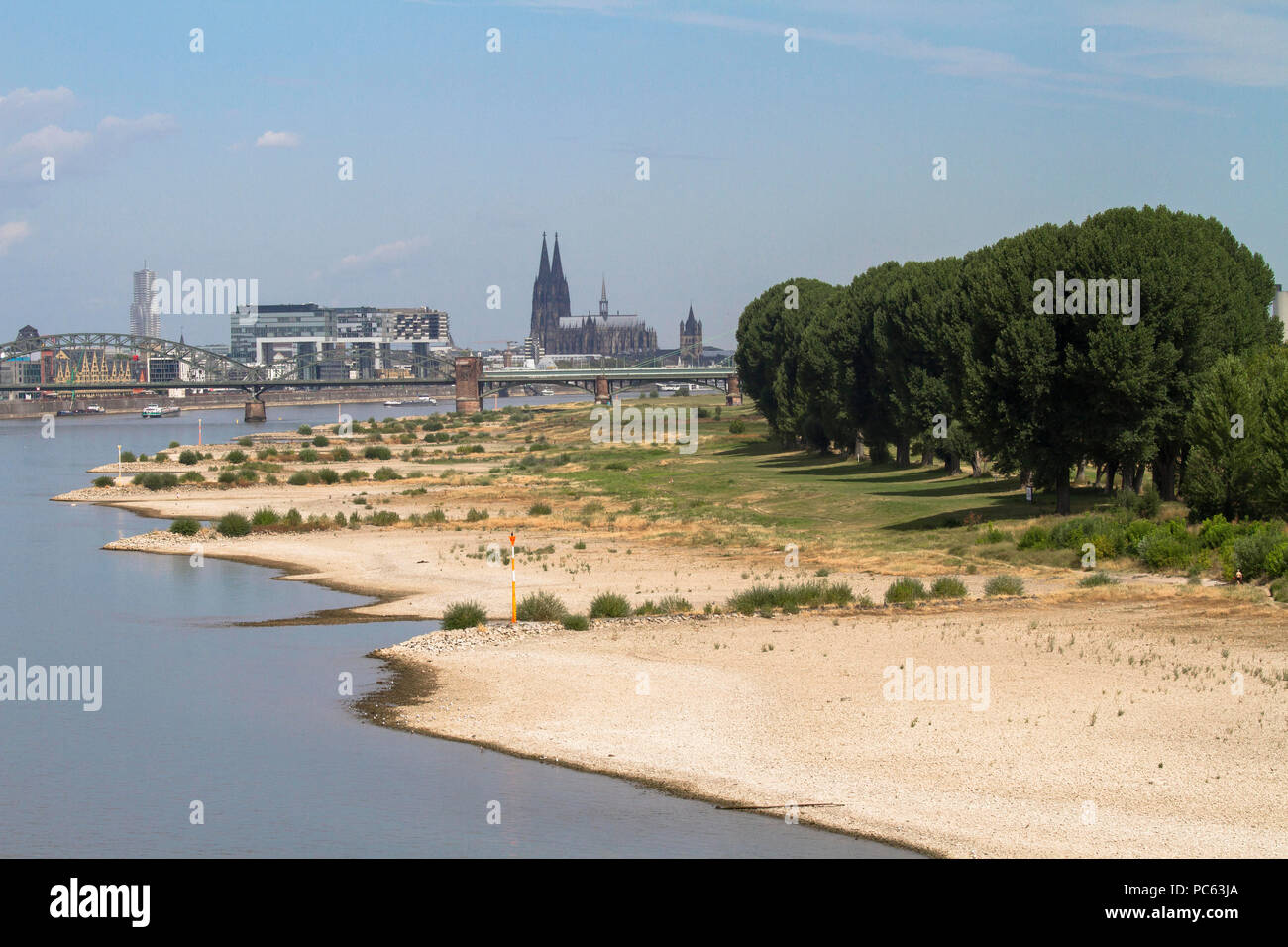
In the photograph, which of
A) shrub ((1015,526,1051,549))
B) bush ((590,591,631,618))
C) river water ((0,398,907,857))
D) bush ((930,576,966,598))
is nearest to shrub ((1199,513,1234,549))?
shrub ((1015,526,1051,549))

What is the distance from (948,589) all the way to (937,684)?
11509 millimetres

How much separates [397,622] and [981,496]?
3335 cm

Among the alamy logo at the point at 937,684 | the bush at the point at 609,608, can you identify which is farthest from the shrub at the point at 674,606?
the alamy logo at the point at 937,684

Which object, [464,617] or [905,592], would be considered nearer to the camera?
[464,617]

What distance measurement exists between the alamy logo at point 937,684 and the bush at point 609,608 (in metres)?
9.04

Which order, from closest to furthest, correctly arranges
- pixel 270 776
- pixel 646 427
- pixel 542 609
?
pixel 270 776 < pixel 542 609 < pixel 646 427

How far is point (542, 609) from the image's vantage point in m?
36.6

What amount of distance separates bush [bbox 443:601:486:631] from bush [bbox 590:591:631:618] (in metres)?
2.78

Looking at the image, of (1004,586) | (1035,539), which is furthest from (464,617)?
(1035,539)

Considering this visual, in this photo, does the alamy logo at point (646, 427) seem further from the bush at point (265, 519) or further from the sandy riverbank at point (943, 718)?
the sandy riverbank at point (943, 718)

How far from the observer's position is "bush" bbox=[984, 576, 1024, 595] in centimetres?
3859
